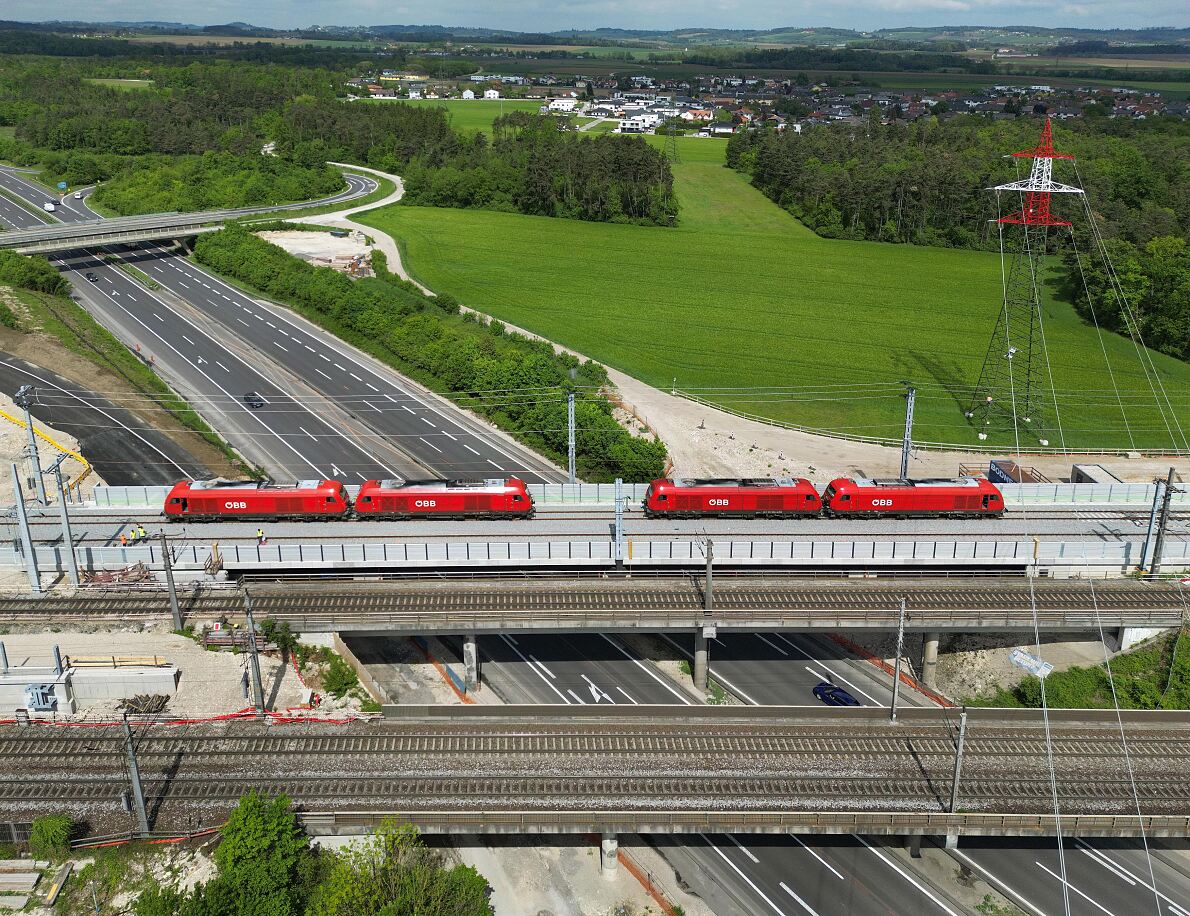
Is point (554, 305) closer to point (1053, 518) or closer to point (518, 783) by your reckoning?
point (1053, 518)

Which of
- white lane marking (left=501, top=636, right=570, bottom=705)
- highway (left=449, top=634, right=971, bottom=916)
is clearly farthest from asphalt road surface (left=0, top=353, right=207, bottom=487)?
highway (left=449, top=634, right=971, bottom=916)

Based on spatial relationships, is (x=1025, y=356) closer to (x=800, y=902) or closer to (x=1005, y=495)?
(x=1005, y=495)

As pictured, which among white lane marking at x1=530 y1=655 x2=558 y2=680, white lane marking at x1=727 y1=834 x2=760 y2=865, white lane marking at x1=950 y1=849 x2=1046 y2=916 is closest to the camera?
white lane marking at x1=950 y1=849 x2=1046 y2=916

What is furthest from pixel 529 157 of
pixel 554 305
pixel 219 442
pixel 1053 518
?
pixel 1053 518

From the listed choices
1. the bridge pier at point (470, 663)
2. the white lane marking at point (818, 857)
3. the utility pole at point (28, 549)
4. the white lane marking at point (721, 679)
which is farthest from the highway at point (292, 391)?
the white lane marking at point (818, 857)

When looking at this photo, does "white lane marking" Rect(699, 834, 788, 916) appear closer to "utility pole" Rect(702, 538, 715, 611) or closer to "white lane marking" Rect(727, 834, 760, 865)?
"white lane marking" Rect(727, 834, 760, 865)

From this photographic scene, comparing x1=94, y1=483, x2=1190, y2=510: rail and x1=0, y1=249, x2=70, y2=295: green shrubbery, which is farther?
x1=0, y1=249, x2=70, y2=295: green shrubbery
